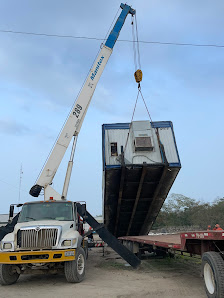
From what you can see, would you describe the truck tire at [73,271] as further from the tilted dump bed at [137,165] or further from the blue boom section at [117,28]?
the blue boom section at [117,28]

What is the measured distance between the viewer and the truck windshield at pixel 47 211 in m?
7.55

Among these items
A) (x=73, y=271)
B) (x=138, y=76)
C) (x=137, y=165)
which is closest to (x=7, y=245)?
(x=73, y=271)

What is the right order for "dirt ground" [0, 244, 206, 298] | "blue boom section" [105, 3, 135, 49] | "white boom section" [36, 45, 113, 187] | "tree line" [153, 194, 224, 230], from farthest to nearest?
"tree line" [153, 194, 224, 230]
"blue boom section" [105, 3, 135, 49]
"white boom section" [36, 45, 113, 187]
"dirt ground" [0, 244, 206, 298]

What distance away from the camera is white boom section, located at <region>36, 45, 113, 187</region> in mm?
9875

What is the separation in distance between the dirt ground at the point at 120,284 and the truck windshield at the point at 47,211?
158 cm

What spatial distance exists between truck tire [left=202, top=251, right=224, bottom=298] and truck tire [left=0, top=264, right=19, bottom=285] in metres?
4.66

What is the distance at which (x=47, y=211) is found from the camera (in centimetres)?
765

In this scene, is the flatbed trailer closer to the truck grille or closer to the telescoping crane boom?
the truck grille

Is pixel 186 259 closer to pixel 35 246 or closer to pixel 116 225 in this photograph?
pixel 116 225

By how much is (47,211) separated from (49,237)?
121 cm

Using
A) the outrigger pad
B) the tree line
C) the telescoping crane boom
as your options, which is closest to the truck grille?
the telescoping crane boom

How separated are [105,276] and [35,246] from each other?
7.74 ft

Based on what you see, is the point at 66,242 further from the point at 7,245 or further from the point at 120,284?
the point at 120,284

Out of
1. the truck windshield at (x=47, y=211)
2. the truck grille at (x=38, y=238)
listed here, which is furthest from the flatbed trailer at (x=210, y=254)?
the truck windshield at (x=47, y=211)
